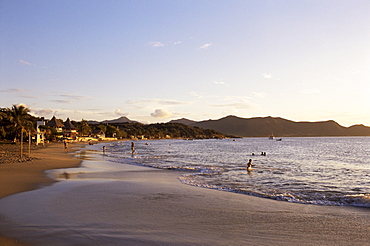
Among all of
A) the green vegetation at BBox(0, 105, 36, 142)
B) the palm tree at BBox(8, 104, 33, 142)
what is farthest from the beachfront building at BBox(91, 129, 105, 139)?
the palm tree at BBox(8, 104, 33, 142)

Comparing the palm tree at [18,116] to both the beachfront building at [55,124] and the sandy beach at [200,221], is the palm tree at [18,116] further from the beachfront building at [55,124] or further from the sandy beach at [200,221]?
the sandy beach at [200,221]

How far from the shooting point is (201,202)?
10500mm

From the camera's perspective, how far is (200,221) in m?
7.89

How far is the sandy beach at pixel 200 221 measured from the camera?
632cm

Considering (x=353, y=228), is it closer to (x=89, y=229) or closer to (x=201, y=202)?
(x=201, y=202)

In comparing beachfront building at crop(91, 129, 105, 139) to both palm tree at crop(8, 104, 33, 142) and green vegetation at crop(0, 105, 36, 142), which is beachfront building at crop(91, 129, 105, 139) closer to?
green vegetation at crop(0, 105, 36, 142)

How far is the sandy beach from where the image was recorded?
20.7 ft

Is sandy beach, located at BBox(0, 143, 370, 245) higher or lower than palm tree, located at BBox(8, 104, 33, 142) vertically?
lower

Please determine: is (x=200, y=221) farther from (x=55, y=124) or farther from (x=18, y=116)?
(x=55, y=124)

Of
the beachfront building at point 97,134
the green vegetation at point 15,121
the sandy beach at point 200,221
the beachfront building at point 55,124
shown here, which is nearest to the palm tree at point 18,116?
the green vegetation at point 15,121

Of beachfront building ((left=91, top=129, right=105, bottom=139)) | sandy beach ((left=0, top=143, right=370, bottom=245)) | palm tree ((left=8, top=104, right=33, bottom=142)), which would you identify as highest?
palm tree ((left=8, top=104, right=33, bottom=142))

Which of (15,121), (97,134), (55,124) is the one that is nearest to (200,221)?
(15,121)

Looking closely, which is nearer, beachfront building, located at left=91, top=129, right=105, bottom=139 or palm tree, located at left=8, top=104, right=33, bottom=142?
palm tree, located at left=8, top=104, right=33, bottom=142

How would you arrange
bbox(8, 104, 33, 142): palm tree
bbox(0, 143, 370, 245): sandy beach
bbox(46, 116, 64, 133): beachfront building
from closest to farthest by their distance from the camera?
bbox(0, 143, 370, 245): sandy beach, bbox(8, 104, 33, 142): palm tree, bbox(46, 116, 64, 133): beachfront building
